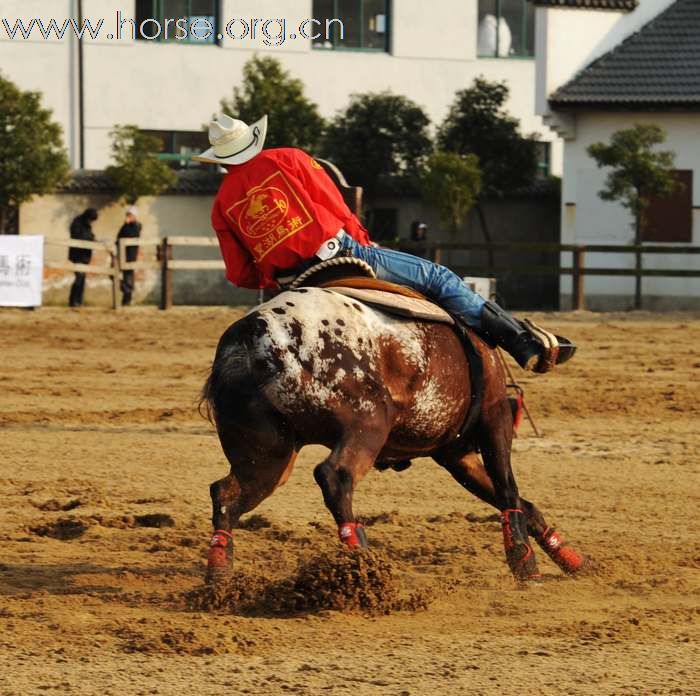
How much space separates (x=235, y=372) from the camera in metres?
6.59

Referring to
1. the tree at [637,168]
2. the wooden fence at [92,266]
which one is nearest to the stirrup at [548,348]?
the wooden fence at [92,266]

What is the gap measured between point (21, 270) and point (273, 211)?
713 inches

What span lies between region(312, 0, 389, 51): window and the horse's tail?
28994mm

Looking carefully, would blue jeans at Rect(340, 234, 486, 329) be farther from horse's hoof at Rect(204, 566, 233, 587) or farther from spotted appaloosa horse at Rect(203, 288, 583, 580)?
horse's hoof at Rect(204, 566, 233, 587)

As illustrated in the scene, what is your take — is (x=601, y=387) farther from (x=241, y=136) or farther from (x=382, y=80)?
(x=382, y=80)

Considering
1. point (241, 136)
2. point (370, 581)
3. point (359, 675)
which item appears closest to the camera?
point (359, 675)

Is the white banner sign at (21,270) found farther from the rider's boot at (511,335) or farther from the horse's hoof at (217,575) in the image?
the horse's hoof at (217,575)

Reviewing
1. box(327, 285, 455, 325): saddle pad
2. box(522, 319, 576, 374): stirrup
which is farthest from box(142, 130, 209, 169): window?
box(327, 285, 455, 325): saddle pad

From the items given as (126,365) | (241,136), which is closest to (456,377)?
(241,136)

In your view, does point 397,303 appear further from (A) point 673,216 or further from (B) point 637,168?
(A) point 673,216

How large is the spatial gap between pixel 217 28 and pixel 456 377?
28.3 metres

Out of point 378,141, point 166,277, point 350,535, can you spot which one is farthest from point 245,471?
point 378,141

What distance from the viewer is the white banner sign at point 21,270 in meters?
24.2

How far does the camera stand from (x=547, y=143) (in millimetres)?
36344
